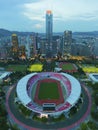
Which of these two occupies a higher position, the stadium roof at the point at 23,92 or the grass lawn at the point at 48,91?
the stadium roof at the point at 23,92

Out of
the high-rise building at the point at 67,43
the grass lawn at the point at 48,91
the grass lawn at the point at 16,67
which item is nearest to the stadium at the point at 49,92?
the grass lawn at the point at 48,91

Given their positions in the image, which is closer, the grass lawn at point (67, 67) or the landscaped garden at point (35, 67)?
the landscaped garden at point (35, 67)

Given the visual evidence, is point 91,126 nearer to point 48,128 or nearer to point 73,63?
point 48,128

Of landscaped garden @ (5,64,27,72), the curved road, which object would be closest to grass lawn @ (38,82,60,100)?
the curved road

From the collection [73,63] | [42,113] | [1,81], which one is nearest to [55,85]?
[1,81]

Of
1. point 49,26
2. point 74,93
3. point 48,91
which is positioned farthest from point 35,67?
point 49,26

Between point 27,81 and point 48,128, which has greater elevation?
point 27,81

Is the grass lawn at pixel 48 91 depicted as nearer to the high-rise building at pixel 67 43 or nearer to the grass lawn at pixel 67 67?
the grass lawn at pixel 67 67

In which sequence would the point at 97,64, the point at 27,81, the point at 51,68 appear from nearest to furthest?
the point at 27,81 < the point at 51,68 < the point at 97,64
